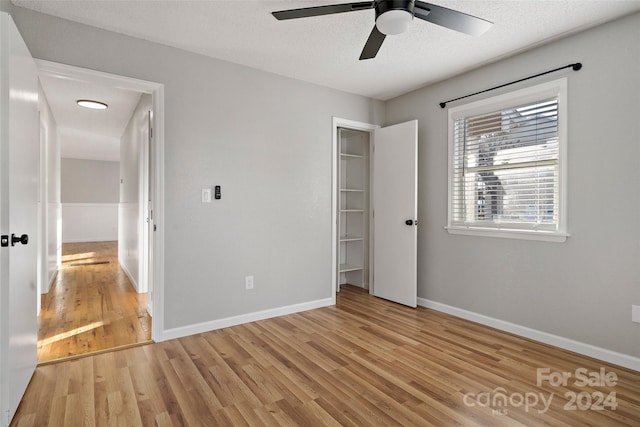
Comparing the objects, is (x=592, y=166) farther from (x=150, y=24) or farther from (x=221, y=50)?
(x=150, y=24)

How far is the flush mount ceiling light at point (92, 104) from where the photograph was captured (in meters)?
4.31

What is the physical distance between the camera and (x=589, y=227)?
258cm

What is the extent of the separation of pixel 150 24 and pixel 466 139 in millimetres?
2983

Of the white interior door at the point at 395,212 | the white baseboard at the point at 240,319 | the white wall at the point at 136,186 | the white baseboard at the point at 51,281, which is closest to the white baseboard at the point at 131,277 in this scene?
the white wall at the point at 136,186

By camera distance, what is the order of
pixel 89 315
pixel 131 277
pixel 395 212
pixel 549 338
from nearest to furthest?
pixel 549 338 < pixel 89 315 < pixel 395 212 < pixel 131 277

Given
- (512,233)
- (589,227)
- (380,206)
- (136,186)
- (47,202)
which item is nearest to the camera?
(589,227)

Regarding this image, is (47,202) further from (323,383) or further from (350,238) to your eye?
(323,383)

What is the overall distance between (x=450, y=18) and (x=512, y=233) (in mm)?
1944

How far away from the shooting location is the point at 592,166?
2564mm

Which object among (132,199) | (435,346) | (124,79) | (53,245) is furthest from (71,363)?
(53,245)

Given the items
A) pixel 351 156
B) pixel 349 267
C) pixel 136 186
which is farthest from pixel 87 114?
pixel 349 267

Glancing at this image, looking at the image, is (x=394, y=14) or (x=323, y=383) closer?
(x=394, y=14)

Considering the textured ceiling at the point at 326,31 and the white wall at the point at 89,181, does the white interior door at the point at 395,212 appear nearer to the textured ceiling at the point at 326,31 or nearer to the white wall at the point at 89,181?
the textured ceiling at the point at 326,31

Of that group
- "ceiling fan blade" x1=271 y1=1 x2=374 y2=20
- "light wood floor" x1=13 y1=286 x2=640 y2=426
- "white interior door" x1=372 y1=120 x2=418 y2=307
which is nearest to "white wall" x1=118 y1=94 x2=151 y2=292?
"light wood floor" x1=13 y1=286 x2=640 y2=426
